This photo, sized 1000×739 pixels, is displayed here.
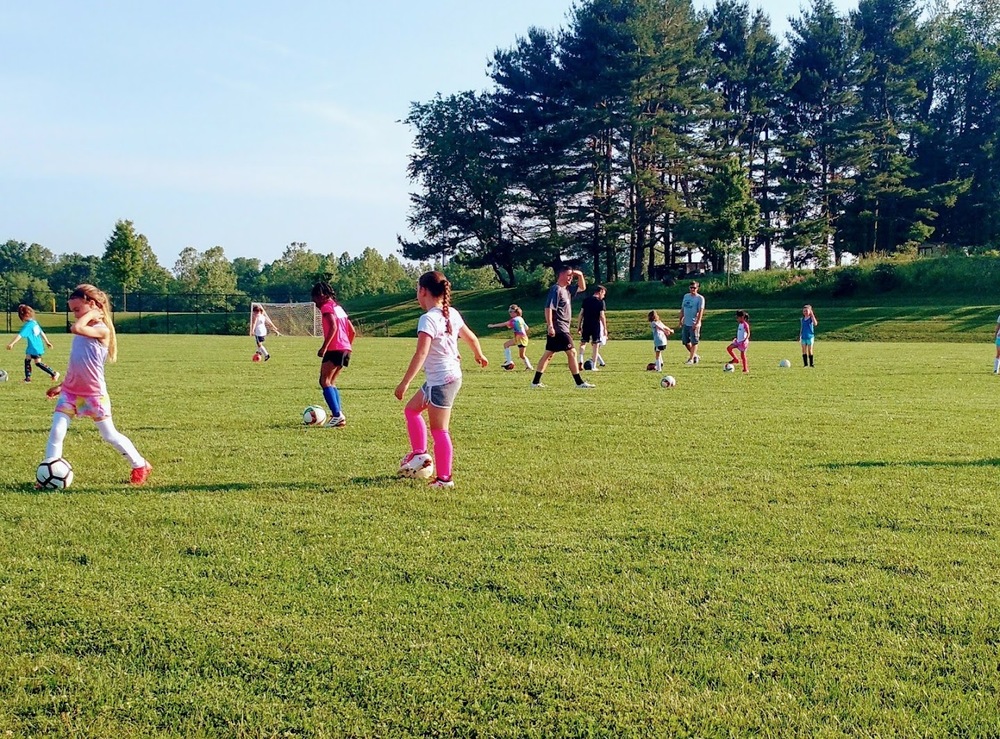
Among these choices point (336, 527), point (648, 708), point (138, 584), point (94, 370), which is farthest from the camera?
point (94, 370)

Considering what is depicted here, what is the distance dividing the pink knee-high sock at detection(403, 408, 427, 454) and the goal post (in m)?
43.6

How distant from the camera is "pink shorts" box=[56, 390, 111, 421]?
696 cm

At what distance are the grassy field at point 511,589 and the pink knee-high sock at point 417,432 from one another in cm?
47

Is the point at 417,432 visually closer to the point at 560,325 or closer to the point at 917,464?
the point at 917,464

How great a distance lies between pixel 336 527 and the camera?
18.7 feet

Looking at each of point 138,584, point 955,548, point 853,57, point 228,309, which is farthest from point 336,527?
point 853,57

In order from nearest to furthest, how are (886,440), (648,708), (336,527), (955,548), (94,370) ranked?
1. (648,708)
2. (955,548)
3. (336,527)
4. (94,370)
5. (886,440)

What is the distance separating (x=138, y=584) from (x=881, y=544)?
4.31 meters

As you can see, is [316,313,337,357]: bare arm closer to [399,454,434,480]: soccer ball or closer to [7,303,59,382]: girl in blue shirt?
[399,454,434,480]: soccer ball

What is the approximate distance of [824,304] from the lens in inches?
1922

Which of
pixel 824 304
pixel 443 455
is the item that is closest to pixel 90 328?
pixel 443 455

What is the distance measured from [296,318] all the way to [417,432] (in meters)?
46.5

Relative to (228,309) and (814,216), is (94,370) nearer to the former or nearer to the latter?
(228,309)

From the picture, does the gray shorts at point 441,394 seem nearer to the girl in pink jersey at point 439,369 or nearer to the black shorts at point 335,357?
the girl in pink jersey at point 439,369
